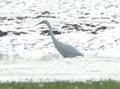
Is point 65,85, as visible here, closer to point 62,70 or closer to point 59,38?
point 62,70

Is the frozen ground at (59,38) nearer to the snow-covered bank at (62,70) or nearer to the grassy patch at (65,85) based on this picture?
the snow-covered bank at (62,70)

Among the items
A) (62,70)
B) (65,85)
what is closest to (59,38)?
(62,70)

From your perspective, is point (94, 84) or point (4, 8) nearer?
point (94, 84)

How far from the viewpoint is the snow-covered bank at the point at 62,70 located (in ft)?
36.9

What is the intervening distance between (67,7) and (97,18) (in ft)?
8.39

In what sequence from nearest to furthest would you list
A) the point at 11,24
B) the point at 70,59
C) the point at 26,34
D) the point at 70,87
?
the point at 70,87 < the point at 70,59 < the point at 26,34 < the point at 11,24

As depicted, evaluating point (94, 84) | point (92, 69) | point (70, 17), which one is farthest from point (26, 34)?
point (94, 84)

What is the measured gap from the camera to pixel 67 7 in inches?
1025

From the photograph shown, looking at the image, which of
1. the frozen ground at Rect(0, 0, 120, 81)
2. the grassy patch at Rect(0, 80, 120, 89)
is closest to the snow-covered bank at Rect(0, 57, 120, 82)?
the frozen ground at Rect(0, 0, 120, 81)

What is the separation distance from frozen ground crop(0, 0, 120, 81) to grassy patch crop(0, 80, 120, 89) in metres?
1.02

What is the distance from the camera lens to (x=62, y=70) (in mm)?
12438

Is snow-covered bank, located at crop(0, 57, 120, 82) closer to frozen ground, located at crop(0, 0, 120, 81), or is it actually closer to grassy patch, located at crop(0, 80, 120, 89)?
frozen ground, located at crop(0, 0, 120, 81)

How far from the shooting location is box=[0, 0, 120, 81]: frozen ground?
1219 cm

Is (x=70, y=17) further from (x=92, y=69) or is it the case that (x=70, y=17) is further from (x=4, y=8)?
(x=92, y=69)
